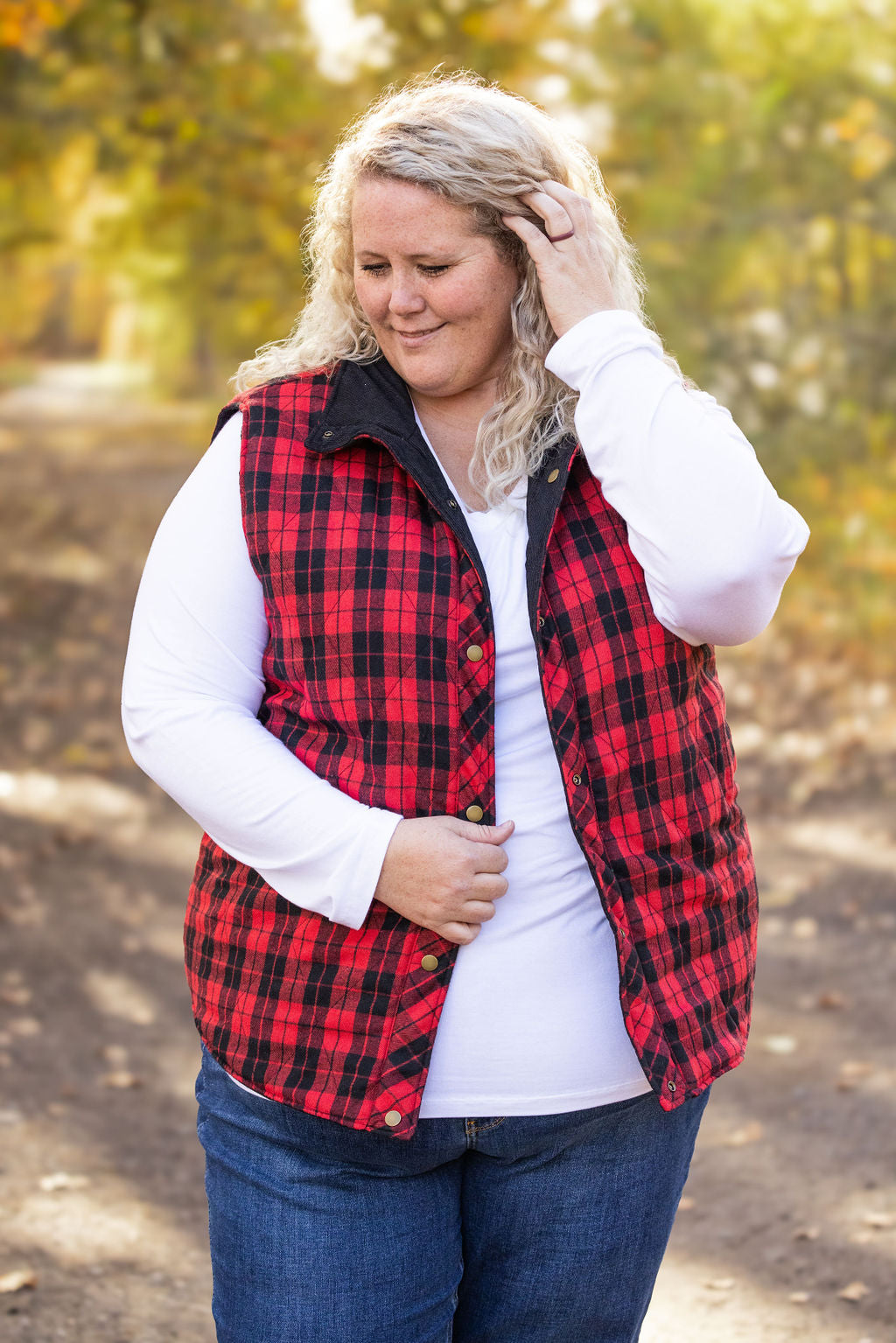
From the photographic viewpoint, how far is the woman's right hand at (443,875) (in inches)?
63.4

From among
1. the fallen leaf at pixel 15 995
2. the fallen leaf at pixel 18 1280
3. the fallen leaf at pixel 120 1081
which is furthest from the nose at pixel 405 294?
the fallen leaf at pixel 15 995

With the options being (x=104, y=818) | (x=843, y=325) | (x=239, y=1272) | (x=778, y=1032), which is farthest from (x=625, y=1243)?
(x=843, y=325)

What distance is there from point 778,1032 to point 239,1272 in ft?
11.4

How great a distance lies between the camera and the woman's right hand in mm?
1610

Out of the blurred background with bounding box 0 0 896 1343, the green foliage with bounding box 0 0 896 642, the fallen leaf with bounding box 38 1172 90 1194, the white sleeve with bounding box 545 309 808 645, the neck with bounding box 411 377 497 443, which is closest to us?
the white sleeve with bounding box 545 309 808 645

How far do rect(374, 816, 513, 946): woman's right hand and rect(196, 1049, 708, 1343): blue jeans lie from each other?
0.25m

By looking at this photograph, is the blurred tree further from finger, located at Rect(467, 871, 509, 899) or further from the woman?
finger, located at Rect(467, 871, 509, 899)

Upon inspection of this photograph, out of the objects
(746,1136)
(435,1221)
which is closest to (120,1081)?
(746,1136)

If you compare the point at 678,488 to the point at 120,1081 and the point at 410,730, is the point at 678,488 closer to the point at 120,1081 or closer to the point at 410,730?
the point at 410,730

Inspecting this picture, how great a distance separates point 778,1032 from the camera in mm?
4855

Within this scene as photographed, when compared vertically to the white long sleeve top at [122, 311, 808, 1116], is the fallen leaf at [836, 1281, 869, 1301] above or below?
below

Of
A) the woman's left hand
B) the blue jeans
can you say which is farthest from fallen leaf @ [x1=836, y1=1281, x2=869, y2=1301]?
the woman's left hand

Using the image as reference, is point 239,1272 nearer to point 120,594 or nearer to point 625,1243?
point 625,1243

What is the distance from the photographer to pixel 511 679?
1705mm
